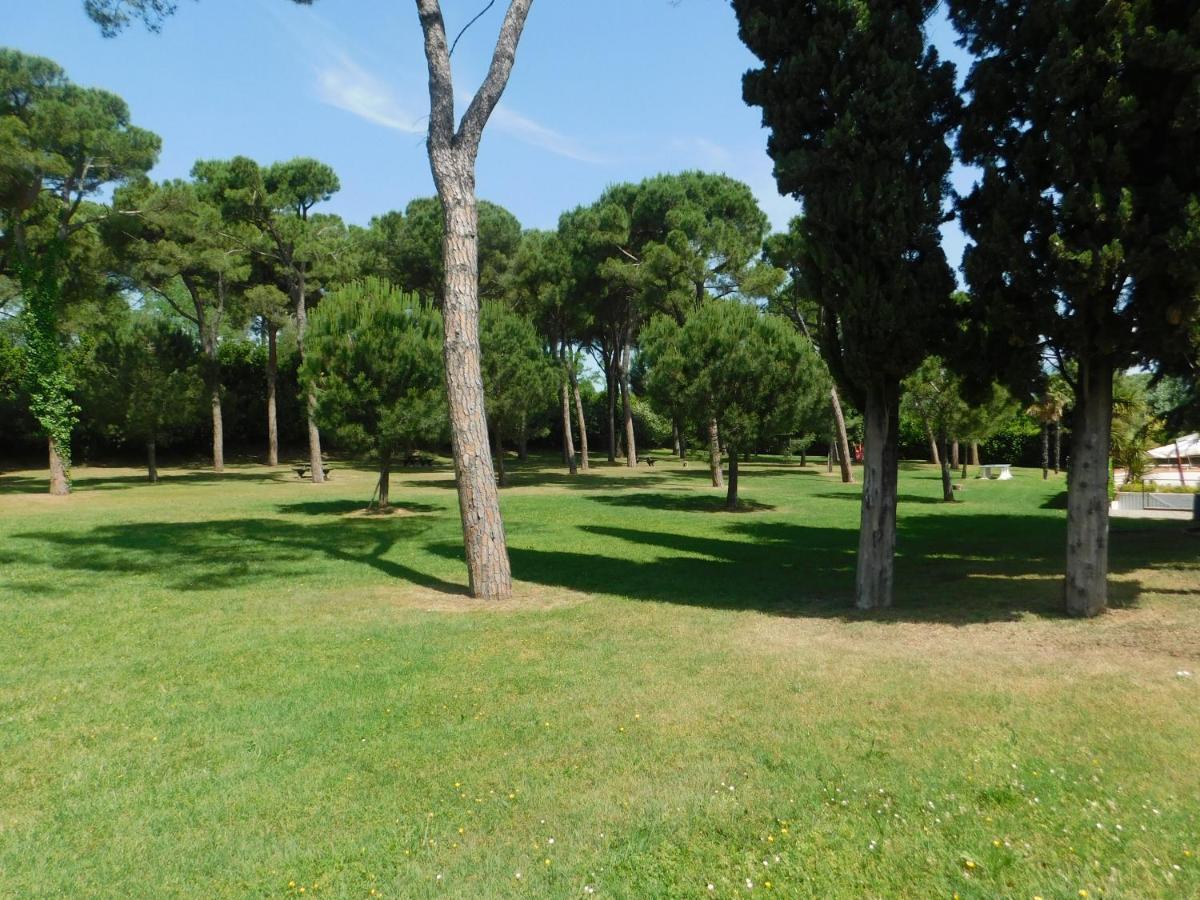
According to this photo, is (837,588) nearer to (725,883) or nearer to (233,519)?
(725,883)

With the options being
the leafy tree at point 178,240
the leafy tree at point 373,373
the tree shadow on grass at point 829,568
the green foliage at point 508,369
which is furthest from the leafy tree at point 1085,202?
the leafy tree at point 178,240

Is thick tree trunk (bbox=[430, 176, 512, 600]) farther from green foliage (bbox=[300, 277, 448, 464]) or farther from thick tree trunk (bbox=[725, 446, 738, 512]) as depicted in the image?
thick tree trunk (bbox=[725, 446, 738, 512])

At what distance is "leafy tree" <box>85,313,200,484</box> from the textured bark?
965 inches

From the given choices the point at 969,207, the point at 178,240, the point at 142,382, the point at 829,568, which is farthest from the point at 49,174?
the point at 969,207

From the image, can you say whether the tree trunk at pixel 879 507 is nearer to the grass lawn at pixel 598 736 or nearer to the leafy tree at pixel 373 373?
the grass lawn at pixel 598 736

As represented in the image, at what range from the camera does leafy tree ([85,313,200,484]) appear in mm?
28891

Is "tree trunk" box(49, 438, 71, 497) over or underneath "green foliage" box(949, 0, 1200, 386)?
underneath

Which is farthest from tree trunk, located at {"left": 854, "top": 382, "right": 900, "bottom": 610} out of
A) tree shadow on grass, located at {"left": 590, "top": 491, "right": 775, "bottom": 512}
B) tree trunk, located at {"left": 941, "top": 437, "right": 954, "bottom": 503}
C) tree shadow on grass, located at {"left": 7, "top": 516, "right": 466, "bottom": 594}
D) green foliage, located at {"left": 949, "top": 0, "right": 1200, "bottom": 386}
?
tree trunk, located at {"left": 941, "top": 437, "right": 954, "bottom": 503}

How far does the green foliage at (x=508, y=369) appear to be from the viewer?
1024 inches

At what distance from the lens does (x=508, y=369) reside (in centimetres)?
2611

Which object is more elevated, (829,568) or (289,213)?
(289,213)

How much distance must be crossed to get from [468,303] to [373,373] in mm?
9931

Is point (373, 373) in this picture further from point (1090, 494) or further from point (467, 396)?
point (1090, 494)

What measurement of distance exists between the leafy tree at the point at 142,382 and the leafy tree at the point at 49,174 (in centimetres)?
386
